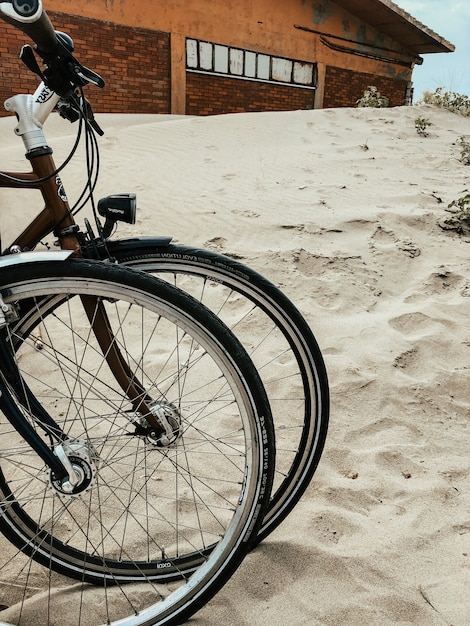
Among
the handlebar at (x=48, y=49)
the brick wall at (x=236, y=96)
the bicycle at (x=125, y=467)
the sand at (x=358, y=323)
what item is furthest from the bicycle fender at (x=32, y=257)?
the brick wall at (x=236, y=96)

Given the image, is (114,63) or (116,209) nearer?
(116,209)

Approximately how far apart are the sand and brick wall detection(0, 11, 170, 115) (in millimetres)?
4191

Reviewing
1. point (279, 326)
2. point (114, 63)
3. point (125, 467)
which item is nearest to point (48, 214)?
point (279, 326)

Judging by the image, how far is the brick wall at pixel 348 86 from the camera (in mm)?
16719

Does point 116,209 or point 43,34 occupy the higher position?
point 43,34

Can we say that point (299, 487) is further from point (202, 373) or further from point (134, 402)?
point (202, 373)

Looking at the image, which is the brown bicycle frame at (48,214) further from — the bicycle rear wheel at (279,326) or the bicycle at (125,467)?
the bicycle rear wheel at (279,326)

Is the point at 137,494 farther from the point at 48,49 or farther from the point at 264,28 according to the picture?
the point at 264,28

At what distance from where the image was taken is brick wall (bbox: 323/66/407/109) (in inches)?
658

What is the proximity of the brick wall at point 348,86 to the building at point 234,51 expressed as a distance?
0.03 metres

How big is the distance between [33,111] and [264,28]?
15372mm

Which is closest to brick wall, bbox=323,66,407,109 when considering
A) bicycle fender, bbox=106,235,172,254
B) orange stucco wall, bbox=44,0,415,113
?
orange stucco wall, bbox=44,0,415,113

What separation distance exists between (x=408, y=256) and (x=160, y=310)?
10.9ft

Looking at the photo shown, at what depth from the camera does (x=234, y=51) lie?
14.5m
